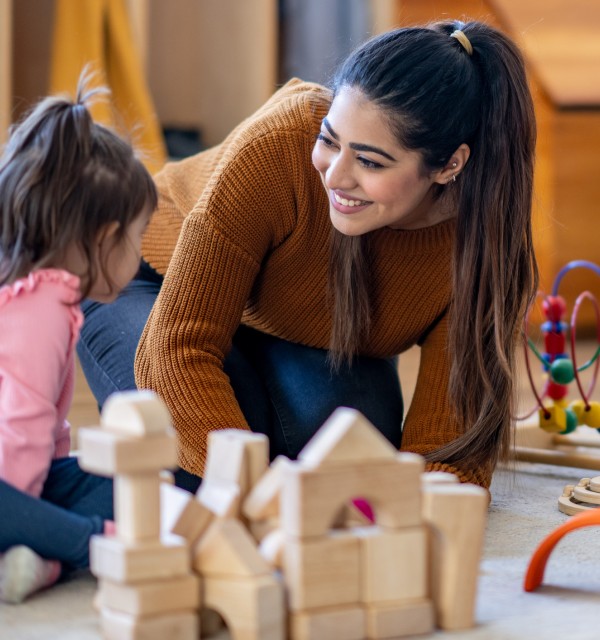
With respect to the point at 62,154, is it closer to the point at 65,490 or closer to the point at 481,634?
the point at 65,490

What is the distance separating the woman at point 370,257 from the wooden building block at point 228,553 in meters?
0.41

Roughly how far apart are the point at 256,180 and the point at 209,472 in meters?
0.53

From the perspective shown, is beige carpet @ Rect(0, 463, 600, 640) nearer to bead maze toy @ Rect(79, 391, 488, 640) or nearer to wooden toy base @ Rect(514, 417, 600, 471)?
bead maze toy @ Rect(79, 391, 488, 640)

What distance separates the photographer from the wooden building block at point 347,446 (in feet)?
2.87

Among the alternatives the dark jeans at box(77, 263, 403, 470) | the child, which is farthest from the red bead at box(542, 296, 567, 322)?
the child

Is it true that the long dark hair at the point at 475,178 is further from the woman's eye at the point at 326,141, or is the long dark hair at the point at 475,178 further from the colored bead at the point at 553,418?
the colored bead at the point at 553,418

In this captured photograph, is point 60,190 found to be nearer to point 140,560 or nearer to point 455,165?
A: point 140,560

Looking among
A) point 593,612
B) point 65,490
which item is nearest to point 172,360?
point 65,490

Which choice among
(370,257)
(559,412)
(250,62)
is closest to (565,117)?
(250,62)

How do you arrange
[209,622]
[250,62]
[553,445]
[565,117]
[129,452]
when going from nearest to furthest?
[129,452] < [209,622] < [553,445] < [250,62] < [565,117]

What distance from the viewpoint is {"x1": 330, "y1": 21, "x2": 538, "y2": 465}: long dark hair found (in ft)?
4.29

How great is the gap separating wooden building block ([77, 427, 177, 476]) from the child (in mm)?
183

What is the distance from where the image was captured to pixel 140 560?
2.89 ft

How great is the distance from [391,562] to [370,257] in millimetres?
661
